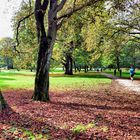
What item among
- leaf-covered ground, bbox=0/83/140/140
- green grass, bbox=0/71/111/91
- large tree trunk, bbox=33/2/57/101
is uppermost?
large tree trunk, bbox=33/2/57/101

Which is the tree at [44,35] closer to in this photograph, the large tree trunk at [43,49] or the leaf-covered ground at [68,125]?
the large tree trunk at [43,49]

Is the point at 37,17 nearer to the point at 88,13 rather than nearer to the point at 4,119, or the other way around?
the point at 88,13

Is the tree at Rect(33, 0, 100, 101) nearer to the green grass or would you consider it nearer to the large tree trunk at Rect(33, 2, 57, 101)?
the large tree trunk at Rect(33, 2, 57, 101)

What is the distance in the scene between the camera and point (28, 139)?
7762mm

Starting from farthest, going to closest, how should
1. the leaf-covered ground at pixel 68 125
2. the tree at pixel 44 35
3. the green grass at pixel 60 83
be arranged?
the green grass at pixel 60 83 → the tree at pixel 44 35 → the leaf-covered ground at pixel 68 125

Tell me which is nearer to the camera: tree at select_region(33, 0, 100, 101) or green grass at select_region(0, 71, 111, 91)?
tree at select_region(33, 0, 100, 101)

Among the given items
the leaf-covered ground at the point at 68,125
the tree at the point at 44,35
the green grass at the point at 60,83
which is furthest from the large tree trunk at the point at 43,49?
the green grass at the point at 60,83

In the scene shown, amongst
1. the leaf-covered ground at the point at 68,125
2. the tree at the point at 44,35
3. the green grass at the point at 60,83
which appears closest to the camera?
the leaf-covered ground at the point at 68,125

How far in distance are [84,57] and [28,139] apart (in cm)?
5339

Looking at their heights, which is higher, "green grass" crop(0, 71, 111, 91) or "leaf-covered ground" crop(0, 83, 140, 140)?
"leaf-covered ground" crop(0, 83, 140, 140)

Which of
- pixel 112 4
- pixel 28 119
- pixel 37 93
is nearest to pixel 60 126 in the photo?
pixel 28 119

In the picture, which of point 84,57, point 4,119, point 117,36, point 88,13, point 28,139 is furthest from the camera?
point 84,57

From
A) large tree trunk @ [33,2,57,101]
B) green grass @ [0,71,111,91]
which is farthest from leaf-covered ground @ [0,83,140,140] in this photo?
green grass @ [0,71,111,91]

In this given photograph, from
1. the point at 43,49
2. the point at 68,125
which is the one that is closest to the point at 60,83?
the point at 43,49
